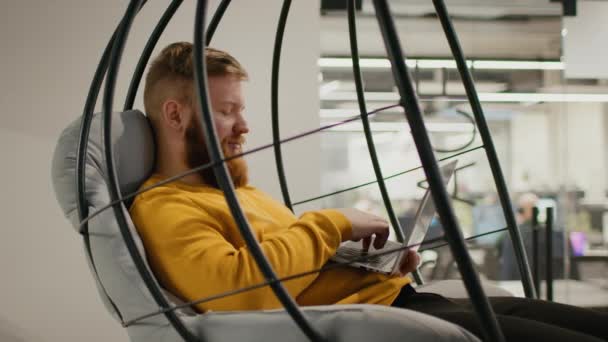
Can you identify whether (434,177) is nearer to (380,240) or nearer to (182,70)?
(380,240)

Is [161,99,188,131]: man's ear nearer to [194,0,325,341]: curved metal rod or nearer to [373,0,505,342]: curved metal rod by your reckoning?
[194,0,325,341]: curved metal rod

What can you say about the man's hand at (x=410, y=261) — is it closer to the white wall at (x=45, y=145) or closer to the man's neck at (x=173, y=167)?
the man's neck at (x=173, y=167)

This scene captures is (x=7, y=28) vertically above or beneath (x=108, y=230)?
above

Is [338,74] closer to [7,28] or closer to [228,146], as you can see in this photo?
[7,28]

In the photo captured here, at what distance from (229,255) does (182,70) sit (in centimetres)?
44

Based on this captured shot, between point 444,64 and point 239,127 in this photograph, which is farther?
point 444,64

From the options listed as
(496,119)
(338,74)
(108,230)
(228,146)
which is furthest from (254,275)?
(496,119)

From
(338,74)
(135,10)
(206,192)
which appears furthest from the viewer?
(338,74)

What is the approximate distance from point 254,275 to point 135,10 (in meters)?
0.45

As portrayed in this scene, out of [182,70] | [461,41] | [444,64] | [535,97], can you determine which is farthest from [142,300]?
[535,97]

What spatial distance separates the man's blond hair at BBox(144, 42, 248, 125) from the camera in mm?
1392

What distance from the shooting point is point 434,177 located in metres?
0.81

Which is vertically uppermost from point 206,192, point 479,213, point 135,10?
point 135,10

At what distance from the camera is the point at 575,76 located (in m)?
4.66
